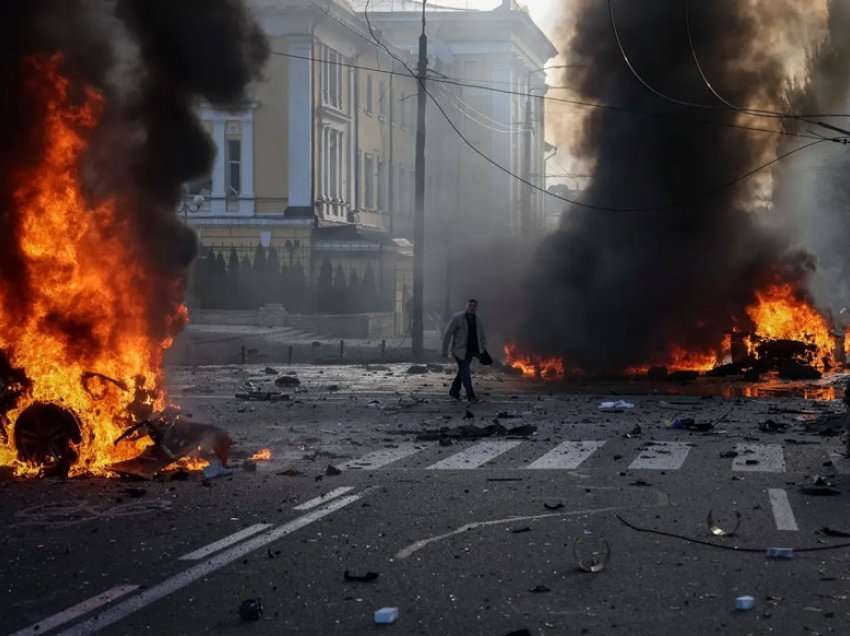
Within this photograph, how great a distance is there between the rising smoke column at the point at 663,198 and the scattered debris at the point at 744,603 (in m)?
22.3

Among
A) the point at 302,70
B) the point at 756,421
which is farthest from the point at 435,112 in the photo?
the point at 756,421

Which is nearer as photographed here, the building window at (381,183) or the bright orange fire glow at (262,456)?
the bright orange fire glow at (262,456)

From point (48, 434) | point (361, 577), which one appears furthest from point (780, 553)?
point (48, 434)

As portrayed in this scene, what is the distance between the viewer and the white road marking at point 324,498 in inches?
403

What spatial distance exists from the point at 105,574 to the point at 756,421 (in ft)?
39.5

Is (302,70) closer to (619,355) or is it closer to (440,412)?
(619,355)

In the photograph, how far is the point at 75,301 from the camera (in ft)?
41.9

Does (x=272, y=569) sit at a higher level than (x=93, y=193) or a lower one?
lower

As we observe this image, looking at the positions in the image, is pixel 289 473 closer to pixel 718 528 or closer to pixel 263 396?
pixel 718 528

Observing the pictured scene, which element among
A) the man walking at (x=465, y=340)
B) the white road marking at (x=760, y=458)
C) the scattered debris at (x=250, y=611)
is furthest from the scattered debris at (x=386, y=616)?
the man walking at (x=465, y=340)

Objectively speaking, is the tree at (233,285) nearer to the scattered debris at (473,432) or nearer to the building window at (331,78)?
the building window at (331,78)

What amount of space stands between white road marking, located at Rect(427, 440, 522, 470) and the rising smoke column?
14235mm

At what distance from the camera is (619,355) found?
29125 millimetres

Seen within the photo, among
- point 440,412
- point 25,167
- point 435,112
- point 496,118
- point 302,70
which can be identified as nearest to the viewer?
point 25,167
